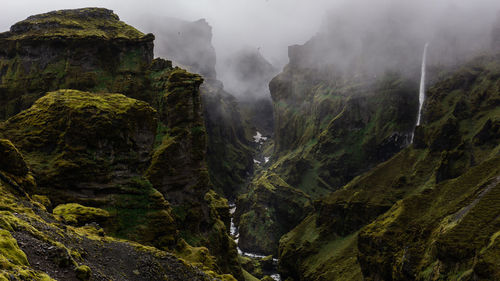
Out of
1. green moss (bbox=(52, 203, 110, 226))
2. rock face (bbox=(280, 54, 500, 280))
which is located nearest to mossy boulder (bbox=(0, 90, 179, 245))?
green moss (bbox=(52, 203, 110, 226))

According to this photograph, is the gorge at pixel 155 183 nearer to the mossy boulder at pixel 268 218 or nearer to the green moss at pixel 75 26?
the green moss at pixel 75 26

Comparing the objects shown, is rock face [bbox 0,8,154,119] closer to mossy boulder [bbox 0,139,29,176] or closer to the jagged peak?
the jagged peak

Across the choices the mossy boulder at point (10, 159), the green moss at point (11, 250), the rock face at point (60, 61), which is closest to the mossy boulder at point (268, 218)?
the rock face at point (60, 61)

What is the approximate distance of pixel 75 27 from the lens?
83.3m

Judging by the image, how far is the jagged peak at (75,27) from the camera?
260 feet

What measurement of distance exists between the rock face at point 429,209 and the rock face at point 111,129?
1350 inches

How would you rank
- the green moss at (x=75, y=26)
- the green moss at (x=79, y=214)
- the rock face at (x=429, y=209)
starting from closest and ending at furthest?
the green moss at (x=79, y=214) < the rock face at (x=429, y=209) < the green moss at (x=75, y=26)

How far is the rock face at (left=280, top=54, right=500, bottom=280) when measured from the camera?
214 feet

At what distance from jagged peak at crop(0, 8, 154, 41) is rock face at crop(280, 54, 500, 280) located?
6613 centimetres

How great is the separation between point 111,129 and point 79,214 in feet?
39.3

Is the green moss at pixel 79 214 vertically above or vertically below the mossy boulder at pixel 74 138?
below

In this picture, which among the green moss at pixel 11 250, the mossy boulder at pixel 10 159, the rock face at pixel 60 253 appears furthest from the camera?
the mossy boulder at pixel 10 159

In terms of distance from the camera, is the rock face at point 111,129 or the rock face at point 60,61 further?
the rock face at point 60,61

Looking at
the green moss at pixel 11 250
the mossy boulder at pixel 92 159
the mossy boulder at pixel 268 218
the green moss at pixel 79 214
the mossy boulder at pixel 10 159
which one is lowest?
the green moss at pixel 11 250
